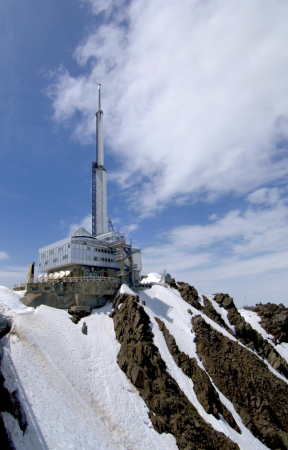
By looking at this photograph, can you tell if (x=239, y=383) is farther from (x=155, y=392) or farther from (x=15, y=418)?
(x=15, y=418)

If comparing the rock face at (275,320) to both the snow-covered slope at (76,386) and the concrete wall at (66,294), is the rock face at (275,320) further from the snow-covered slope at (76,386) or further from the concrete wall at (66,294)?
the concrete wall at (66,294)

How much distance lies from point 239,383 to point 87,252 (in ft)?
119

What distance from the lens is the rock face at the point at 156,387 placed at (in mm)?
32281

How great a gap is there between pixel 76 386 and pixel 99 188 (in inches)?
2394

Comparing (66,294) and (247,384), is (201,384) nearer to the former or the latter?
(247,384)

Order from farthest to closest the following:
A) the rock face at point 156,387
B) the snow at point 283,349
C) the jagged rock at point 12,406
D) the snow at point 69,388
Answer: the snow at point 283,349, the rock face at point 156,387, the snow at point 69,388, the jagged rock at point 12,406

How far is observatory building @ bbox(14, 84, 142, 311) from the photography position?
47125 mm

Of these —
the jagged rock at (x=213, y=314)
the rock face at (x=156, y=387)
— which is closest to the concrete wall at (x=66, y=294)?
the rock face at (x=156, y=387)

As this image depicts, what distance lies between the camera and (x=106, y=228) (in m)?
83.8

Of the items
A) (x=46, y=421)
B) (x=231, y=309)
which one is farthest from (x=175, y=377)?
(x=231, y=309)

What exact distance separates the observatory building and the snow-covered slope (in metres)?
3.05

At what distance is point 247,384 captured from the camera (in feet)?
146

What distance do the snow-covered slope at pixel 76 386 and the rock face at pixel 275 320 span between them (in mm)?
37246

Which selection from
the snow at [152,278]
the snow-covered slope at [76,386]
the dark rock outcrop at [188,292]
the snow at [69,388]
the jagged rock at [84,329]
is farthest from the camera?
the snow at [152,278]
